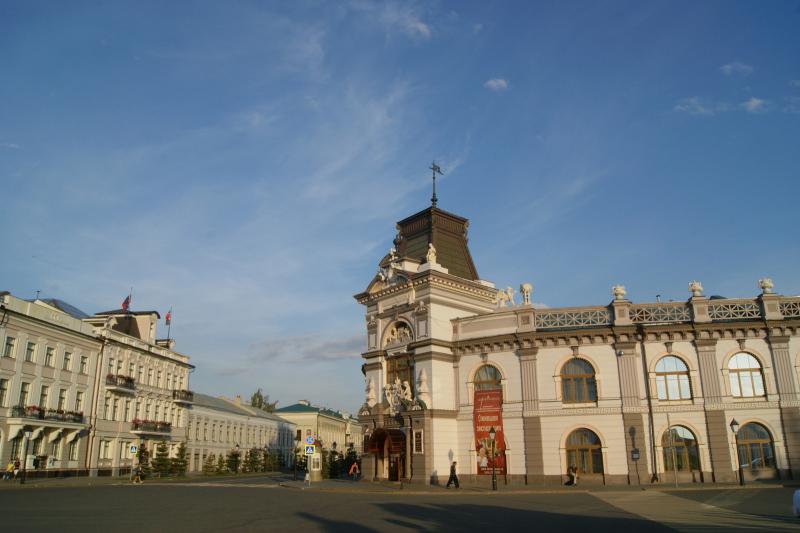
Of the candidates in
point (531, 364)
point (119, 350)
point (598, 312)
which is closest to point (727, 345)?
point (598, 312)

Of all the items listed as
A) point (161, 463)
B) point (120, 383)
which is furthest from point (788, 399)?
A: point (120, 383)

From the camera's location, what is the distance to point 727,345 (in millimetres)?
32906

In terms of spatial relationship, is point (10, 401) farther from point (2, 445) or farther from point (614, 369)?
point (614, 369)

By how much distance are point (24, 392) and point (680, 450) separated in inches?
1684

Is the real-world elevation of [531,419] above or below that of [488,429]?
above

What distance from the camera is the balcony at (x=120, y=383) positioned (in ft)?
177

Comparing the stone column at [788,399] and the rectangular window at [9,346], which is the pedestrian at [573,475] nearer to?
the stone column at [788,399]

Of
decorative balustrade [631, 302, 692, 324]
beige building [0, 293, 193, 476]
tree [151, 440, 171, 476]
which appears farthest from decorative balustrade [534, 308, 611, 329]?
tree [151, 440, 171, 476]

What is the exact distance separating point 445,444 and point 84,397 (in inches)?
1245

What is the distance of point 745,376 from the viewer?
32.5m

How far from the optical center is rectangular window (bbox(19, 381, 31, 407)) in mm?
43750

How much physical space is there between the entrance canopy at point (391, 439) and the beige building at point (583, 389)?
0.08m

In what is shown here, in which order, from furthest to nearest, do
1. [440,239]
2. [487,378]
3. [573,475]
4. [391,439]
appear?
[440,239] → [391,439] → [487,378] → [573,475]

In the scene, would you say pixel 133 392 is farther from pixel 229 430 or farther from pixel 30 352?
pixel 229 430
